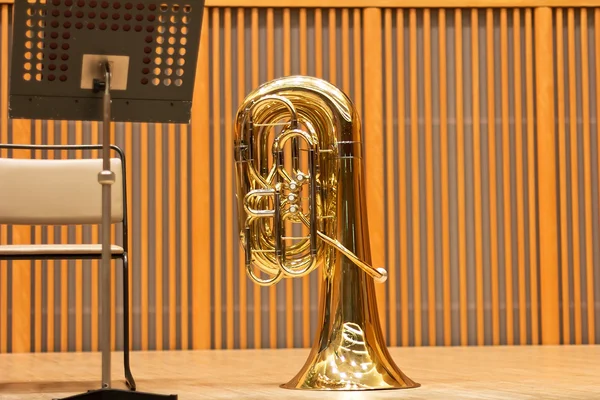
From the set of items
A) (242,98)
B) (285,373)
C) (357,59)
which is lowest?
(285,373)

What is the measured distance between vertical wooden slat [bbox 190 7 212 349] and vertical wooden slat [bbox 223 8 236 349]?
110 mm

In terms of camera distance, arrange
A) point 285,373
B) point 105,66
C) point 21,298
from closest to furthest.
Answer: point 105,66 → point 285,373 → point 21,298

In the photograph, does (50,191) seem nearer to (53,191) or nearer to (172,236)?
(53,191)

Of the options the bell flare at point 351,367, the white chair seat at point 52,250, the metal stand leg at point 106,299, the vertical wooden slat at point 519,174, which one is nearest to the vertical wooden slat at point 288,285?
the vertical wooden slat at point 519,174

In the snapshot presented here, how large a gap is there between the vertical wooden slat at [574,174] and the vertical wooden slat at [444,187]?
2.44 ft

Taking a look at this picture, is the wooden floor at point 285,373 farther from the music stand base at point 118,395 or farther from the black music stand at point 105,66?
the black music stand at point 105,66

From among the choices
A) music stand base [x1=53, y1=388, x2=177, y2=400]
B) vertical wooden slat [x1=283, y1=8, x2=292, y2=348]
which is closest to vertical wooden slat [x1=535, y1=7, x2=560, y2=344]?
vertical wooden slat [x1=283, y1=8, x2=292, y2=348]

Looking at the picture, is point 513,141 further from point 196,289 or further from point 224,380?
point 224,380

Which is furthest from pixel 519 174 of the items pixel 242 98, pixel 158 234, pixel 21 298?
pixel 21 298

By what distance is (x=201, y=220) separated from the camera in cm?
545

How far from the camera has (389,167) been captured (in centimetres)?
556

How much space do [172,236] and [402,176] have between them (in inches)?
55.6

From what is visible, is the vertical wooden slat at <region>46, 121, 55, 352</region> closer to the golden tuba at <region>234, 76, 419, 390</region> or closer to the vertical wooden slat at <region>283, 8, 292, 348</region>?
the vertical wooden slat at <region>283, 8, 292, 348</region>

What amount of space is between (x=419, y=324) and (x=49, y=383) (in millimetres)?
2608
